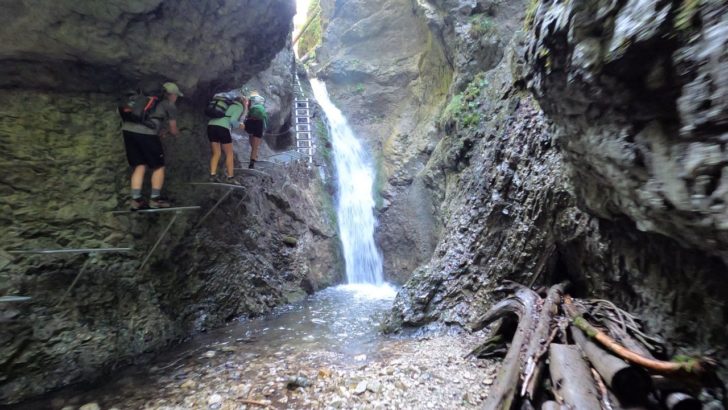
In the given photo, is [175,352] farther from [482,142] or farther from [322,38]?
[322,38]

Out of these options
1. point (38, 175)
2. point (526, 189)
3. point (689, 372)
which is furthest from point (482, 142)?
point (38, 175)

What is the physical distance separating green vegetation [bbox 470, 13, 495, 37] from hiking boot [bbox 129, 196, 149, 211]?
1117 cm

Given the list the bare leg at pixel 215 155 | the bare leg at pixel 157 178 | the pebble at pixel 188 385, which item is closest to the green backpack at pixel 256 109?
the bare leg at pixel 215 155

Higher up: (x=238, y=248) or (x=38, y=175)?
(x=38, y=175)

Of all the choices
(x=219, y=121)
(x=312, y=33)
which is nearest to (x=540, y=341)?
(x=219, y=121)

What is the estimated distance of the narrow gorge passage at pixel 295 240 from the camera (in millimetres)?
2617

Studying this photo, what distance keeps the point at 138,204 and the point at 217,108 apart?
2534 mm

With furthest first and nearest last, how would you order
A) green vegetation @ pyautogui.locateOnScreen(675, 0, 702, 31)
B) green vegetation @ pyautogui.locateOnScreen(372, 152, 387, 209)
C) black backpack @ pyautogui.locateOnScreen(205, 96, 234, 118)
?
green vegetation @ pyautogui.locateOnScreen(372, 152, 387, 209)
black backpack @ pyautogui.locateOnScreen(205, 96, 234, 118)
green vegetation @ pyautogui.locateOnScreen(675, 0, 702, 31)

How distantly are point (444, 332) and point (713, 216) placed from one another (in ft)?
15.2

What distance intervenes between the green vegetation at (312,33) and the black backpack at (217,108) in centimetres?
1775

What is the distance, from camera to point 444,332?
20.2ft

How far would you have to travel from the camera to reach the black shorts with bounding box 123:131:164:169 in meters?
5.84

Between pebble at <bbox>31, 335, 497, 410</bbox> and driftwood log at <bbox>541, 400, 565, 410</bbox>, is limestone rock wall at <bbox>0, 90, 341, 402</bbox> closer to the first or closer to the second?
pebble at <bbox>31, 335, 497, 410</bbox>

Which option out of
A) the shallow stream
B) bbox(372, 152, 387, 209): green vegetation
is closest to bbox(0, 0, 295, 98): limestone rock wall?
the shallow stream
